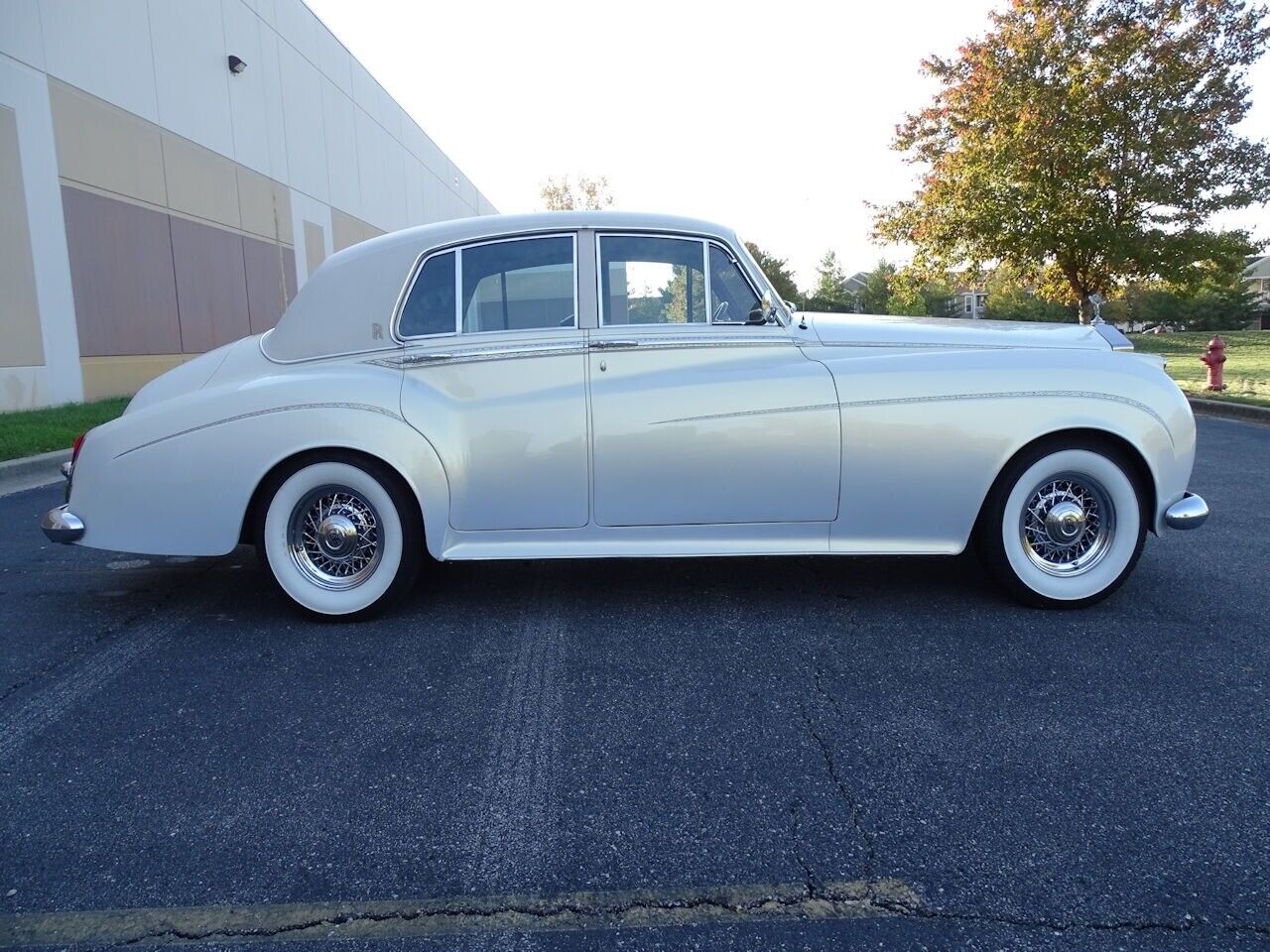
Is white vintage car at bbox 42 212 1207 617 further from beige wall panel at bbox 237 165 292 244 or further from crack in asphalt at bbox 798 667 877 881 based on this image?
beige wall panel at bbox 237 165 292 244

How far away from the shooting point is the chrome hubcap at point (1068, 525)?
3.83 m

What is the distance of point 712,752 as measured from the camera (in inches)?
103

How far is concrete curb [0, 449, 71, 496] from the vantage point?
745cm

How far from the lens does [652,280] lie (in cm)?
397

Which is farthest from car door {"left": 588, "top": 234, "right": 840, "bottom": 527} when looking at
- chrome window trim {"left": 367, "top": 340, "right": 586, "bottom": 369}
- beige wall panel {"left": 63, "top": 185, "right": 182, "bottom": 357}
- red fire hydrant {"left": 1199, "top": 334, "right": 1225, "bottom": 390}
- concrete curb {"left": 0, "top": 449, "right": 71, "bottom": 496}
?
red fire hydrant {"left": 1199, "top": 334, "right": 1225, "bottom": 390}

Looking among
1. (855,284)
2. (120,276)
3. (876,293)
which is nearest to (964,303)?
(855,284)

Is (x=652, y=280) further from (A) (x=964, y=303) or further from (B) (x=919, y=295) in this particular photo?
(A) (x=964, y=303)

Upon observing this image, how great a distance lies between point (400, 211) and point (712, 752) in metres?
30.7

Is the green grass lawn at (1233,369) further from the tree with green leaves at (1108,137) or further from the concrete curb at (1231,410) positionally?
the tree with green leaves at (1108,137)

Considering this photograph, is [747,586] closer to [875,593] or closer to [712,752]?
[875,593]

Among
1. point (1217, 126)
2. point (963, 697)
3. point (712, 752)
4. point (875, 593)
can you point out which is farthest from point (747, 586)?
point (1217, 126)

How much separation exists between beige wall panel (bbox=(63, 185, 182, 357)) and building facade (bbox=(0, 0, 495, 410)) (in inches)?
1.2

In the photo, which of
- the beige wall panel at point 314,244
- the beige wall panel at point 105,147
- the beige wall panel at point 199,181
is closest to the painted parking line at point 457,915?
the beige wall panel at point 105,147

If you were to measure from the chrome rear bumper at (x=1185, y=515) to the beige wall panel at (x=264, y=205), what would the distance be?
18229 mm
